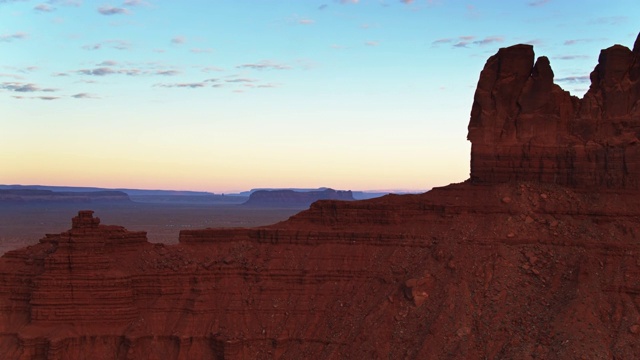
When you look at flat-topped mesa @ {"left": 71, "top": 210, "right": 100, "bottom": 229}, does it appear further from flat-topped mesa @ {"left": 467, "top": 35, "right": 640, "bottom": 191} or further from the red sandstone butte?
flat-topped mesa @ {"left": 467, "top": 35, "right": 640, "bottom": 191}

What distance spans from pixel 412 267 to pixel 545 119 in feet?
42.7

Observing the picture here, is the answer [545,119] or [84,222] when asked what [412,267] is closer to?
[545,119]

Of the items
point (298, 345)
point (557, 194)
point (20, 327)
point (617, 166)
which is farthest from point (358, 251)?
point (20, 327)

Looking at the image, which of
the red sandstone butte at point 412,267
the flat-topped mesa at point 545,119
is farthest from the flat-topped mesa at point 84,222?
the flat-topped mesa at point 545,119

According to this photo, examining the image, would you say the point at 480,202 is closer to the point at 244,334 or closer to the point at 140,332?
the point at 244,334

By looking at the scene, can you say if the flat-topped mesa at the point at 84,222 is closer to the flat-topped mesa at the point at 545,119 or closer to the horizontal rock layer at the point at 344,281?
the horizontal rock layer at the point at 344,281

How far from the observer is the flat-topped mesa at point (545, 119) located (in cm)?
5447

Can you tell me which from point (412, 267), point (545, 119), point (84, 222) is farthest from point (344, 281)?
point (545, 119)

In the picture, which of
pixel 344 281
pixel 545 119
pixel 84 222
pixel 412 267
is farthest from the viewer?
pixel 545 119

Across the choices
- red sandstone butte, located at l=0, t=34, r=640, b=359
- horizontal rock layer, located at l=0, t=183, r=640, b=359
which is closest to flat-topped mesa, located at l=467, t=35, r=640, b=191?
red sandstone butte, located at l=0, t=34, r=640, b=359

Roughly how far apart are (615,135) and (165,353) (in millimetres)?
29064

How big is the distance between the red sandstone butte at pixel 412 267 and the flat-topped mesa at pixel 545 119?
0.09 m

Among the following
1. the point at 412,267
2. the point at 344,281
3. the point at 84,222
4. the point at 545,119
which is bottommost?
the point at 344,281

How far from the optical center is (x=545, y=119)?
182 ft
